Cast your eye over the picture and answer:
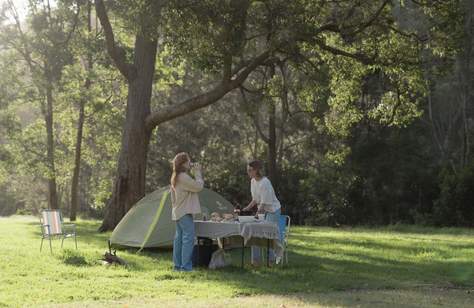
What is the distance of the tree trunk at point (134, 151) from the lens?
18844mm

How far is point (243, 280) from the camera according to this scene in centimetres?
976

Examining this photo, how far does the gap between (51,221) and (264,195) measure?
13.6 ft

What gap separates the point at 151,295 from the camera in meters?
8.26

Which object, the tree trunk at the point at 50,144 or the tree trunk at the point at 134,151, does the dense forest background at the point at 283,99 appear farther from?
the tree trunk at the point at 134,151

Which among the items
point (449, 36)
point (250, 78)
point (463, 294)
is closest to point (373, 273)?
point (463, 294)

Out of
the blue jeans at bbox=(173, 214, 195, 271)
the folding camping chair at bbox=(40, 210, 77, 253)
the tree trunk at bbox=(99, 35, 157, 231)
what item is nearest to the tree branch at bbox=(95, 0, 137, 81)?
the tree trunk at bbox=(99, 35, 157, 231)

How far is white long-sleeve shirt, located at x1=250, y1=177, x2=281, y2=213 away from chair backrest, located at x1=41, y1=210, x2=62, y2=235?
3.93m

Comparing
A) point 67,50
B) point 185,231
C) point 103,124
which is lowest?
point 185,231

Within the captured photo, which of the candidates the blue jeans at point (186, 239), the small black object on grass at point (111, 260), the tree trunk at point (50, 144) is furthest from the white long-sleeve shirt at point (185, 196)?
the tree trunk at point (50, 144)

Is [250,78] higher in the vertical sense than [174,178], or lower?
higher

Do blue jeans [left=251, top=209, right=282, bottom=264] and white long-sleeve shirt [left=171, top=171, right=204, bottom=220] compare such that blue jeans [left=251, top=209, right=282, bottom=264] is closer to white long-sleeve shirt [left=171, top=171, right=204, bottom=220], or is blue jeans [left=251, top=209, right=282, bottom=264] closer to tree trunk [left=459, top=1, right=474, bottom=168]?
white long-sleeve shirt [left=171, top=171, right=204, bottom=220]

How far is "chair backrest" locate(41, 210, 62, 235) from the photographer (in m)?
12.5

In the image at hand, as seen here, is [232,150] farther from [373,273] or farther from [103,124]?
[373,273]

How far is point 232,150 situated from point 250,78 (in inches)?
175
